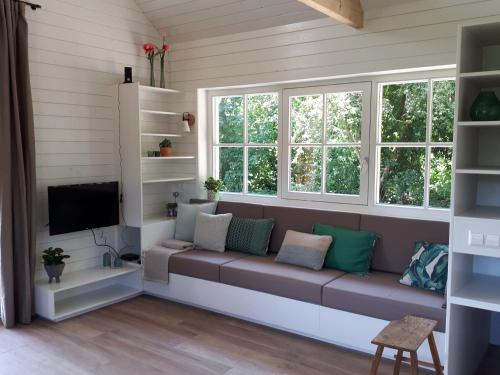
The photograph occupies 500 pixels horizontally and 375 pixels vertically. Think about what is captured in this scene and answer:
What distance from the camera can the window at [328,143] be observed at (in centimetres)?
381

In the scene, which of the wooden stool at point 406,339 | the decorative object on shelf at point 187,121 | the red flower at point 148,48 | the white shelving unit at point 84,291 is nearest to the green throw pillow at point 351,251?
the wooden stool at point 406,339

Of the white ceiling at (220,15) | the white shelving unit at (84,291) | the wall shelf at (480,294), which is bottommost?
the white shelving unit at (84,291)

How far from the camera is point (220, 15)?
4.18 metres

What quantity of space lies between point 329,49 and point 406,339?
241 cm

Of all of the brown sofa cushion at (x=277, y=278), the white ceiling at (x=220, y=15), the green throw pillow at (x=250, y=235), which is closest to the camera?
the brown sofa cushion at (x=277, y=278)

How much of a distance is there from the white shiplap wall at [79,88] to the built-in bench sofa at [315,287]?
43.0 inches

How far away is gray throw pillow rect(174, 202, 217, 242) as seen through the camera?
434 centimetres

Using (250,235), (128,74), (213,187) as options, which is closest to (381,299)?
(250,235)

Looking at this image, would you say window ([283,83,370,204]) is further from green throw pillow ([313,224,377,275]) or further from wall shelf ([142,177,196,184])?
wall shelf ([142,177,196,184])

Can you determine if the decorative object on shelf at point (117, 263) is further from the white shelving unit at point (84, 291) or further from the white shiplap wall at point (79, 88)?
the white shiplap wall at point (79, 88)

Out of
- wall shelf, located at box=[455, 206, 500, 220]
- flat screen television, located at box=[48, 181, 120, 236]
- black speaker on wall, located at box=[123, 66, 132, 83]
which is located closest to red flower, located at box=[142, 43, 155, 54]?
black speaker on wall, located at box=[123, 66, 132, 83]

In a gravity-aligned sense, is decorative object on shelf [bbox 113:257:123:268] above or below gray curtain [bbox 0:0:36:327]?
below

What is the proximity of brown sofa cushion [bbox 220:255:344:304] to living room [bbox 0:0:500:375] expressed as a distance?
2cm

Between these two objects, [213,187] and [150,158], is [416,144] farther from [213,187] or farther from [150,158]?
[150,158]
